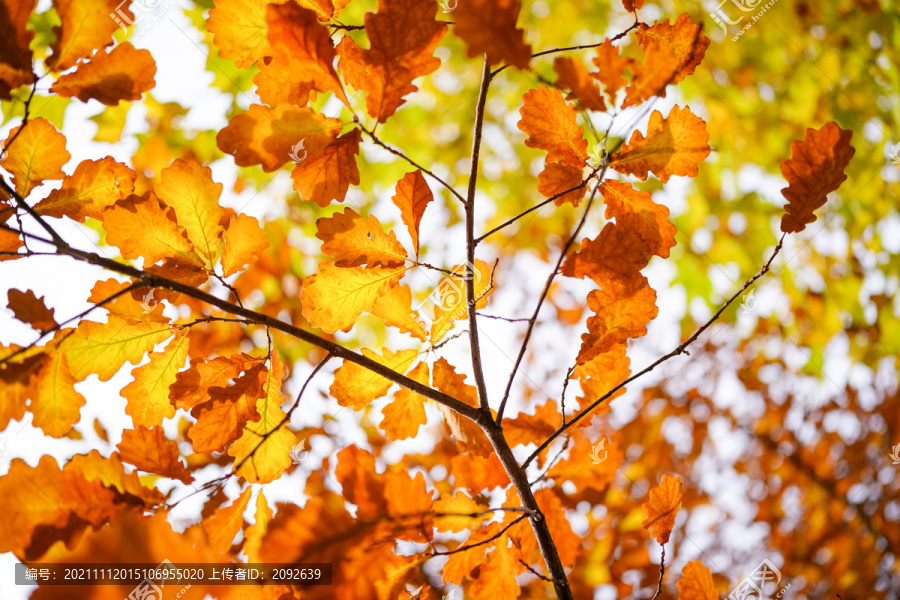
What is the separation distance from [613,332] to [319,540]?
27.6 inches

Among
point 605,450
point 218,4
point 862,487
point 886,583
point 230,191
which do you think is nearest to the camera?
point 218,4

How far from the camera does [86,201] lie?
1.06 m

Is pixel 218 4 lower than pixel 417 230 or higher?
higher

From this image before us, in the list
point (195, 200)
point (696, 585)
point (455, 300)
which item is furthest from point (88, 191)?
point (696, 585)

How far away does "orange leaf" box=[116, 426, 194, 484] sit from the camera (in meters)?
1.06

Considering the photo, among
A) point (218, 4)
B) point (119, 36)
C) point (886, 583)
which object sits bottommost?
point (886, 583)

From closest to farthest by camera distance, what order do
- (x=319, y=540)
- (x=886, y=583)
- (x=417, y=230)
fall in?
(x=319, y=540) → (x=417, y=230) → (x=886, y=583)

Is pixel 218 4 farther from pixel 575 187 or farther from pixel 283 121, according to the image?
pixel 575 187

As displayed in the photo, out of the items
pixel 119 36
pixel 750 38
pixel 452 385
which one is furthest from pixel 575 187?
pixel 750 38

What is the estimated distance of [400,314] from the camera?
4.05 feet

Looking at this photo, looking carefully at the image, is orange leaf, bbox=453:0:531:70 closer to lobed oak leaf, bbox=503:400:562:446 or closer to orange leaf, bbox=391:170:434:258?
orange leaf, bbox=391:170:434:258

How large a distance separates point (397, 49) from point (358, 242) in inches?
15.0

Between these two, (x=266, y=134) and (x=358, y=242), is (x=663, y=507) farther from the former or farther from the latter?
(x=266, y=134)

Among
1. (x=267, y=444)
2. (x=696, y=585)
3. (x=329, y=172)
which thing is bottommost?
(x=696, y=585)
